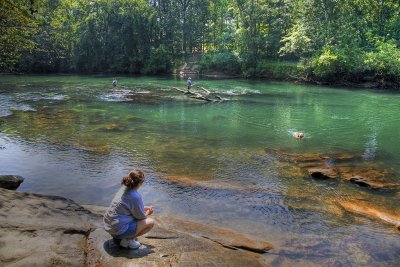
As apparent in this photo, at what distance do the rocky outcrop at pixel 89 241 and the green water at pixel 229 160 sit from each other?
Answer: 0.86 meters

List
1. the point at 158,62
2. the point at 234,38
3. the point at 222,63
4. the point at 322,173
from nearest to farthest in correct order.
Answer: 1. the point at 322,173
2. the point at 222,63
3. the point at 158,62
4. the point at 234,38

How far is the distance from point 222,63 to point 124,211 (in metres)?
51.5

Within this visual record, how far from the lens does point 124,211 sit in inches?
255

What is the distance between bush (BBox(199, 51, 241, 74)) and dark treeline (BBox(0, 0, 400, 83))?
149mm

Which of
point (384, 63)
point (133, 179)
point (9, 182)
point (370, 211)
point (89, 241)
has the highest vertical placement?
point (384, 63)

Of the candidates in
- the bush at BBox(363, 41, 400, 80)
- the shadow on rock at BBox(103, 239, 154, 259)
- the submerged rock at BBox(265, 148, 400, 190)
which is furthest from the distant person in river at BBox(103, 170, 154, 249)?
the bush at BBox(363, 41, 400, 80)

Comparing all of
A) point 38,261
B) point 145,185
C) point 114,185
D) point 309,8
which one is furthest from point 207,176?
point 309,8

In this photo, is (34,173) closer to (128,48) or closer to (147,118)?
(147,118)

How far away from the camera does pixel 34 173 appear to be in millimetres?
12547

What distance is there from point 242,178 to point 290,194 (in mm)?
1917

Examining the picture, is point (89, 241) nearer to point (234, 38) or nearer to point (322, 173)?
point (322, 173)

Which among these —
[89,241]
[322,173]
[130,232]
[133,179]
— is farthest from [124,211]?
[322,173]

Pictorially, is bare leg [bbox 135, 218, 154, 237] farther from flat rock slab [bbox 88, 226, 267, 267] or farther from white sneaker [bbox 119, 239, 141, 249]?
flat rock slab [bbox 88, 226, 267, 267]

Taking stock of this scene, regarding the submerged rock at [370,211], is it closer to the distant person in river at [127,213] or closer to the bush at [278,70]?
the distant person in river at [127,213]
